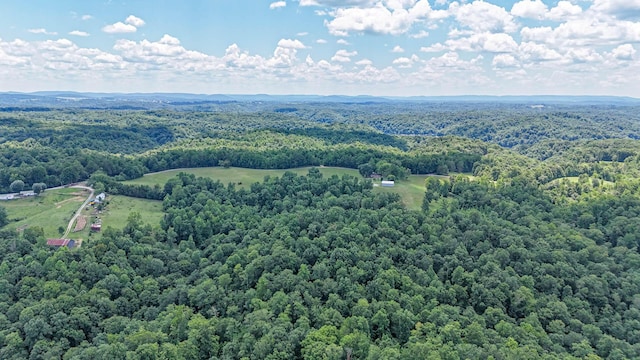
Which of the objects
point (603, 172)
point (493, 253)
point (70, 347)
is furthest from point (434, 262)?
point (603, 172)

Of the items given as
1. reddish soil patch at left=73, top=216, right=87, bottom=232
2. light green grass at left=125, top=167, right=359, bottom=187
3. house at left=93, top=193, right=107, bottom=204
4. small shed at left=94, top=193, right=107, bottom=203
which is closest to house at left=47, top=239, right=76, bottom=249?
reddish soil patch at left=73, top=216, right=87, bottom=232

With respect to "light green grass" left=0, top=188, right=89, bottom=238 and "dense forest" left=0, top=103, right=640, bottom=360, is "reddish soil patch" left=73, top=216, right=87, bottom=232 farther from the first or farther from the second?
"dense forest" left=0, top=103, right=640, bottom=360

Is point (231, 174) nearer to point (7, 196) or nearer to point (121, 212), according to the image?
point (121, 212)

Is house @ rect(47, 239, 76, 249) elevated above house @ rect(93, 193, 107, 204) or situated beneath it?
situated beneath

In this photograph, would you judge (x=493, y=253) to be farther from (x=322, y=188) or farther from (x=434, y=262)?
(x=322, y=188)

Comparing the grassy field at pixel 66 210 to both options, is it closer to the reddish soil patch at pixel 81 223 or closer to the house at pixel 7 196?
the reddish soil patch at pixel 81 223

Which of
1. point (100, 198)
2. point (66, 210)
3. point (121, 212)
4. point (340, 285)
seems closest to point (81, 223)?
point (121, 212)
